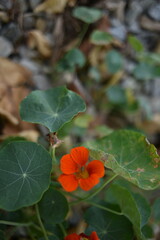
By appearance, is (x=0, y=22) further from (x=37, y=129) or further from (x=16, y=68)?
(x=37, y=129)

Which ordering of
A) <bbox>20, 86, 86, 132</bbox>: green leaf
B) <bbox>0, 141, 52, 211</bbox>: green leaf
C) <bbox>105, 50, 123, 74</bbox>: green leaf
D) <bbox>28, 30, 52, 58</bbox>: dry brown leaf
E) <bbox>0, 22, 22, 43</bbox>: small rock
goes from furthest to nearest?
1. <bbox>105, 50, 123, 74</bbox>: green leaf
2. <bbox>28, 30, 52, 58</bbox>: dry brown leaf
3. <bbox>0, 22, 22, 43</bbox>: small rock
4. <bbox>20, 86, 86, 132</bbox>: green leaf
5. <bbox>0, 141, 52, 211</bbox>: green leaf

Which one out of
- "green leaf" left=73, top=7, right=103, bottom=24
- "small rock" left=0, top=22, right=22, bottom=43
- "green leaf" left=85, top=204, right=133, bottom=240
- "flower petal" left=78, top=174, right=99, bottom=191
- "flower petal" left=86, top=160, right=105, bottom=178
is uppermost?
"green leaf" left=73, top=7, right=103, bottom=24

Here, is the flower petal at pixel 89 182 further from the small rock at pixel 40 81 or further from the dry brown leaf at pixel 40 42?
the dry brown leaf at pixel 40 42

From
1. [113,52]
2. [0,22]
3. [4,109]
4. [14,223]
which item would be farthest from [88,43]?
[14,223]

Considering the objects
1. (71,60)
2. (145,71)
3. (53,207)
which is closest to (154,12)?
(145,71)

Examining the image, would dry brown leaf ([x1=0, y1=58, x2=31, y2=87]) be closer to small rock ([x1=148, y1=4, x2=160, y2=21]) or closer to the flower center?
the flower center

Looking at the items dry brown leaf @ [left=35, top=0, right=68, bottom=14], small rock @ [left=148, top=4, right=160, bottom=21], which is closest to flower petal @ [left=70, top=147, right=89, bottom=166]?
dry brown leaf @ [left=35, top=0, right=68, bottom=14]
